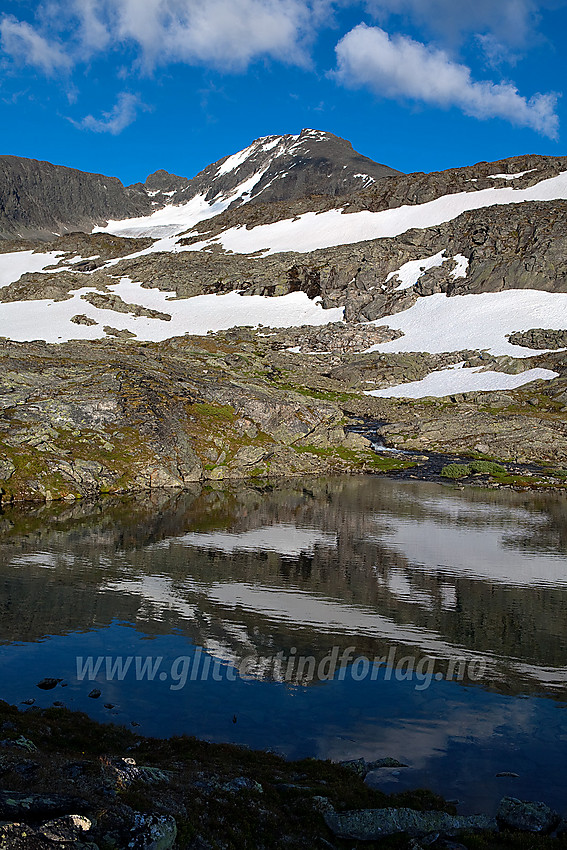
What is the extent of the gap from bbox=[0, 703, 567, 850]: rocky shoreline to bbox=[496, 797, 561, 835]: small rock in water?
0.02 meters

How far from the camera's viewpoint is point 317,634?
75.3 ft

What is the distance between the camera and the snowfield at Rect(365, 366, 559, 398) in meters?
100

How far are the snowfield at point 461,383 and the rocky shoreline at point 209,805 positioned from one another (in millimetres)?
90370

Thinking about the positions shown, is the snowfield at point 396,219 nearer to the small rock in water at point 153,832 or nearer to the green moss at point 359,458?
the green moss at point 359,458

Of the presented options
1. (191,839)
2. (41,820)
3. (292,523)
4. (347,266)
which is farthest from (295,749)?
(347,266)

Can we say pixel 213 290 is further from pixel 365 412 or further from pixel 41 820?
pixel 41 820

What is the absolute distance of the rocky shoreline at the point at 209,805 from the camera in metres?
9.27

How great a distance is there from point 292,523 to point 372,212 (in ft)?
569

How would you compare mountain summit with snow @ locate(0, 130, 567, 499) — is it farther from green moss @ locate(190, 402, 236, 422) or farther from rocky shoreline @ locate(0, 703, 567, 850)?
rocky shoreline @ locate(0, 703, 567, 850)

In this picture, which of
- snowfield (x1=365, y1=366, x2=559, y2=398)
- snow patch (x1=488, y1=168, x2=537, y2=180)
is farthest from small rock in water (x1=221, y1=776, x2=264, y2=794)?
snow patch (x1=488, y1=168, x2=537, y2=180)

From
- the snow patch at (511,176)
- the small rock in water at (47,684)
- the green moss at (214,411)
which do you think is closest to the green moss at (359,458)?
the green moss at (214,411)

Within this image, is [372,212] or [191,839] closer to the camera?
[191,839]

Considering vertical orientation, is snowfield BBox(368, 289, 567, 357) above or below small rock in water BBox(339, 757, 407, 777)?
above

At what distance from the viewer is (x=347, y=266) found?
15700 cm
